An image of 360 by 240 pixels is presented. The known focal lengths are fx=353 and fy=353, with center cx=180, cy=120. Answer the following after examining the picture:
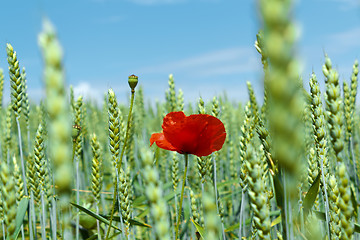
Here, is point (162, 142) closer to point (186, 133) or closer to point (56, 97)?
point (186, 133)

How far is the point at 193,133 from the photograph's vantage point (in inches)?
47.3

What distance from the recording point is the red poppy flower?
3.93ft

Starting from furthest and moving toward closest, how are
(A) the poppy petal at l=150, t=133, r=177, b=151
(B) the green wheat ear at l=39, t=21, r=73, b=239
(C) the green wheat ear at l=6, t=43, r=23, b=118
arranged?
(C) the green wheat ear at l=6, t=43, r=23, b=118 < (A) the poppy petal at l=150, t=133, r=177, b=151 < (B) the green wheat ear at l=39, t=21, r=73, b=239

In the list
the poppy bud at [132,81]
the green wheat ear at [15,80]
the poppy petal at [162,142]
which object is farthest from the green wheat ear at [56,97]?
the green wheat ear at [15,80]

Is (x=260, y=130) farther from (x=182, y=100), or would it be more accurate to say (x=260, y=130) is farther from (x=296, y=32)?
(x=182, y=100)

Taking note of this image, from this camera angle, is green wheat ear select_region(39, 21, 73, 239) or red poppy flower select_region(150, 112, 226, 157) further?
red poppy flower select_region(150, 112, 226, 157)

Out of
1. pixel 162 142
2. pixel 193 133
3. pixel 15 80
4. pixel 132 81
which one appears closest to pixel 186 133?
pixel 193 133

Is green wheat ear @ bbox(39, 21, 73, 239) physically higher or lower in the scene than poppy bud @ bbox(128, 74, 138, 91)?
lower

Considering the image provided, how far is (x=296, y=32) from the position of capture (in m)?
0.29

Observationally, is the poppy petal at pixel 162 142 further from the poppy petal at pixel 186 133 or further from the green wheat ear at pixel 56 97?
the green wheat ear at pixel 56 97

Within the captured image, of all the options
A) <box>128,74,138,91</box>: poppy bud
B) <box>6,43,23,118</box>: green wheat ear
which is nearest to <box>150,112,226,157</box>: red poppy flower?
<box>128,74,138,91</box>: poppy bud

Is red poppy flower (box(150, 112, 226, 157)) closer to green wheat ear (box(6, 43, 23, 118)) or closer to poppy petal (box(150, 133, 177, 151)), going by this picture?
poppy petal (box(150, 133, 177, 151))

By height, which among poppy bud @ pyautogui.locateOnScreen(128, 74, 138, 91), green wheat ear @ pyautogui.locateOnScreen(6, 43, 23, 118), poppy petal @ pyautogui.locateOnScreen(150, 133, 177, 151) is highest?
green wheat ear @ pyautogui.locateOnScreen(6, 43, 23, 118)

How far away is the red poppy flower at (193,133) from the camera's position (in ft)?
3.93
